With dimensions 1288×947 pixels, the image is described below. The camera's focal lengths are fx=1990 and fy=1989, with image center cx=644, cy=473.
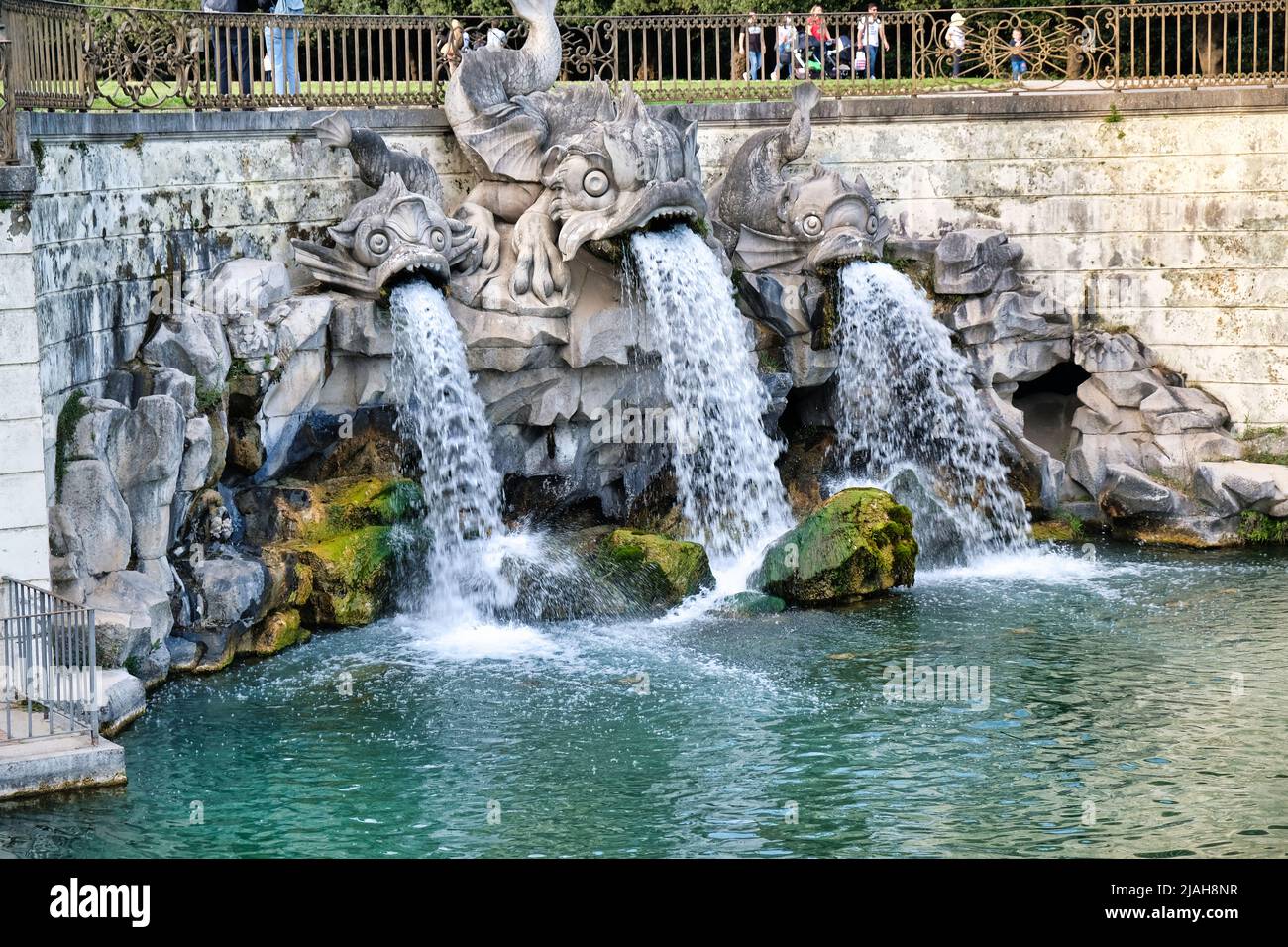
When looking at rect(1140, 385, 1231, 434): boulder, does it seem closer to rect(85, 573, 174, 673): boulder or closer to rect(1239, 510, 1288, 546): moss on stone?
rect(1239, 510, 1288, 546): moss on stone

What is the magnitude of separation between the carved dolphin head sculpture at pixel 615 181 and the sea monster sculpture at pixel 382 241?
941 millimetres

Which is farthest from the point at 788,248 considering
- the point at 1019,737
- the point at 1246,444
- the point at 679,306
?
the point at 1019,737

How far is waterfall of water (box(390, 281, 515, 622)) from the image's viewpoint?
17.2 m

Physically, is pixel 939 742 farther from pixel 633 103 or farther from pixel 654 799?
pixel 633 103

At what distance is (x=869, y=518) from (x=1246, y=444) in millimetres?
5755

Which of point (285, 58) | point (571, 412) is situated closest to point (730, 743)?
point (571, 412)

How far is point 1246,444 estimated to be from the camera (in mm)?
21156

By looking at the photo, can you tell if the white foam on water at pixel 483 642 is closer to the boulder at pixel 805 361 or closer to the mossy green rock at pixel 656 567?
the mossy green rock at pixel 656 567

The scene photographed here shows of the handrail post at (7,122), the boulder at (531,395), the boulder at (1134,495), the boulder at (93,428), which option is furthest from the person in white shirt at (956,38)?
the handrail post at (7,122)

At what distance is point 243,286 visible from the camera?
16.9m

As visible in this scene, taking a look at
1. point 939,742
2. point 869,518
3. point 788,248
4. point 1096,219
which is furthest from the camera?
point 1096,219

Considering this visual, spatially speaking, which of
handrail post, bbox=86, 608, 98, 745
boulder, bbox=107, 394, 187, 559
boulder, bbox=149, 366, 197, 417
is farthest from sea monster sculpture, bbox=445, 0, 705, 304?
handrail post, bbox=86, 608, 98, 745

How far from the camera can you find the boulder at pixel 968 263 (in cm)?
2073

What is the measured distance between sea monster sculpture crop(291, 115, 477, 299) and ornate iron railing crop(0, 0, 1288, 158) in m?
0.96
